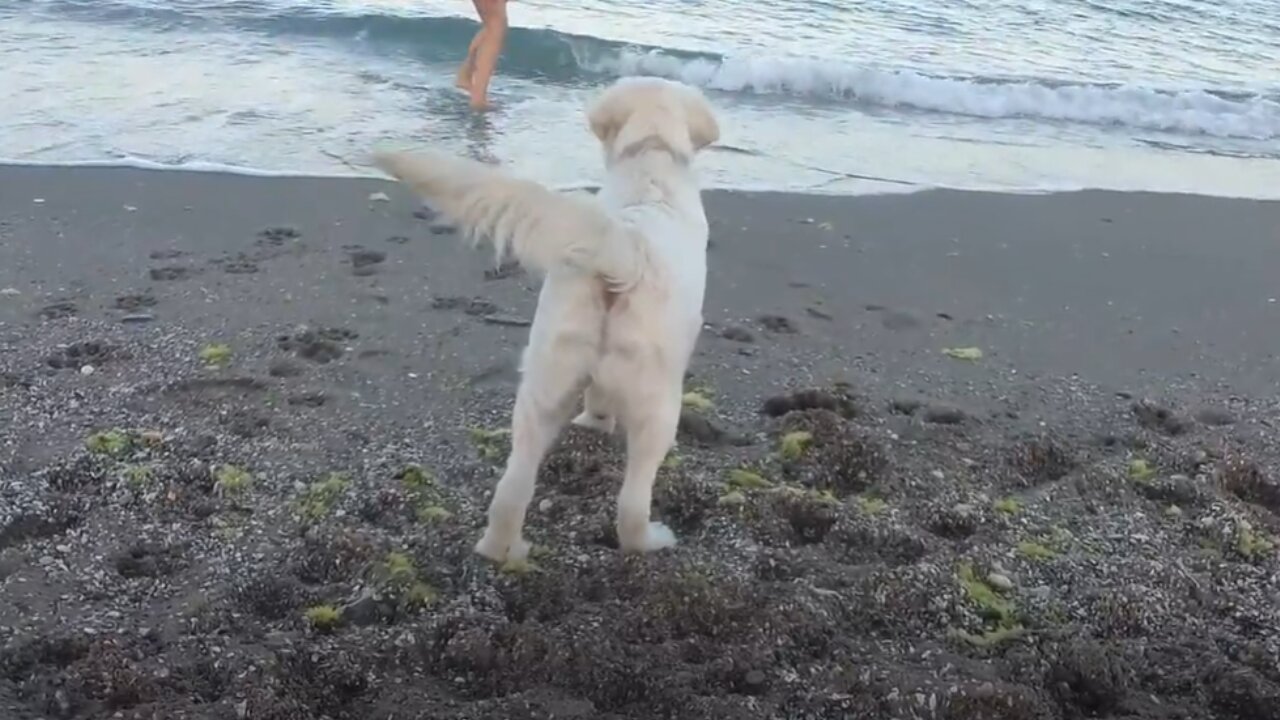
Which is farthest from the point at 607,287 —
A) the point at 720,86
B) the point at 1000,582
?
the point at 720,86

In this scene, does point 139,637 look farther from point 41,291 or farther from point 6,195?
point 6,195

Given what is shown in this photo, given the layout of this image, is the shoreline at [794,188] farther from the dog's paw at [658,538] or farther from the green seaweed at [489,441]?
the dog's paw at [658,538]

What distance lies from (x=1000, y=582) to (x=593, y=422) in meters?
1.40

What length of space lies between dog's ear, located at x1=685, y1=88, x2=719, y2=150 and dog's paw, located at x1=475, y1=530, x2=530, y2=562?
132 cm

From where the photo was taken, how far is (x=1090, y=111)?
34.3 ft

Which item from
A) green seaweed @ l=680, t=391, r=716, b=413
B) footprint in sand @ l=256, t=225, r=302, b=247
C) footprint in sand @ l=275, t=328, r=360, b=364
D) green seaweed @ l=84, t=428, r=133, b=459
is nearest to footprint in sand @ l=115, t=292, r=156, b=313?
footprint in sand @ l=275, t=328, r=360, b=364

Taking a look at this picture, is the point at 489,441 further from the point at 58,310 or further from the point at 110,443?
the point at 58,310

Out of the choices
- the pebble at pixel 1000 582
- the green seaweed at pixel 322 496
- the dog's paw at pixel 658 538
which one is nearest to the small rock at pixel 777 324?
the dog's paw at pixel 658 538

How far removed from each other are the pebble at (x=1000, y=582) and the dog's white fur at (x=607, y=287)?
0.89 m

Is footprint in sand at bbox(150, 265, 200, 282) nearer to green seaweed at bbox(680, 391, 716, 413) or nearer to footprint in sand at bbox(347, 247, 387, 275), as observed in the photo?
footprint in sand at bbox(347, 247, 387, 275)

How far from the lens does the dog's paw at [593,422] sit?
4254mm

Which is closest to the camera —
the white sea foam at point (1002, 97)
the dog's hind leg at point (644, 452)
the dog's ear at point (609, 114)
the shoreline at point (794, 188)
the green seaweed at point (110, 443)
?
the dog's hind leg at point (644, 452)

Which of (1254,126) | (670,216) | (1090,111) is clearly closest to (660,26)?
(1090,111)

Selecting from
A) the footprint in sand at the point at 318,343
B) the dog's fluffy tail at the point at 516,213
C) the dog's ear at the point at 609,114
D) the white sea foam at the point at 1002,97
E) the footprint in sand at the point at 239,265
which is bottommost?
the footprint in sand at the point at 318,343
